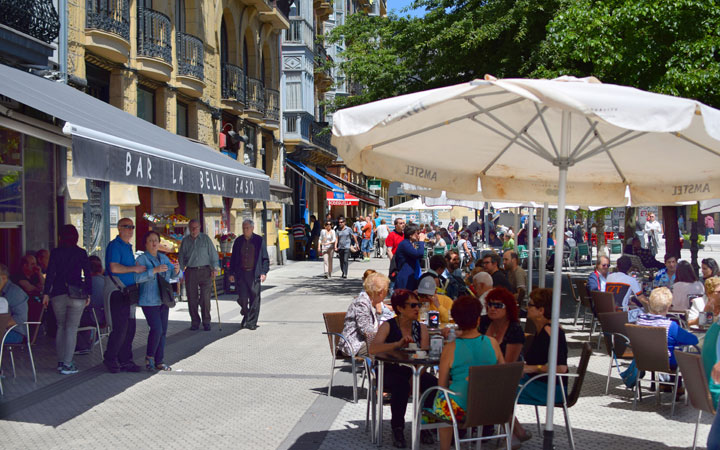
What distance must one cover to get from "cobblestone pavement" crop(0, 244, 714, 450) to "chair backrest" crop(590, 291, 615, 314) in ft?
2.12

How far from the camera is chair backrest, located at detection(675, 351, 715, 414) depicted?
17.7ft

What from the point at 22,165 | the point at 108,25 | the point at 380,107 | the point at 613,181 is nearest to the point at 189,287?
the point at 22,165

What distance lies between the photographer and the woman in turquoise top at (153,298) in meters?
8.91

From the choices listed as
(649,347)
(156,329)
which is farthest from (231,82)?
(649,347)

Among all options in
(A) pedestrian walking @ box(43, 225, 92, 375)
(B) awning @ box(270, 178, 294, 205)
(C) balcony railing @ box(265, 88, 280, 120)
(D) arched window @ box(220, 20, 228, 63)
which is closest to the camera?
(A) pedestrian walking @ box(43, 225, 92, 375)

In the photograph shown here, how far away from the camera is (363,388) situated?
8.24 m

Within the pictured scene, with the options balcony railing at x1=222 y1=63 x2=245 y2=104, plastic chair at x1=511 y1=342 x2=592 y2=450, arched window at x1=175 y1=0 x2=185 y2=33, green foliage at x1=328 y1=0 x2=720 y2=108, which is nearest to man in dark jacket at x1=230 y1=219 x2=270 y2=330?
green foliage at x1=328 y1=0 x2=720 y2=108

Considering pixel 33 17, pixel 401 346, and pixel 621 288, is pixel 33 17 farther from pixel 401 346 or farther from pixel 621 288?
pixel 621 288

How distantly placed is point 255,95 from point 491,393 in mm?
22557

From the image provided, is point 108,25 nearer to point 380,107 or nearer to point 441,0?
point 441,0

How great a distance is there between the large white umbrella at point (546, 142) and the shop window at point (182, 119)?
14.5m

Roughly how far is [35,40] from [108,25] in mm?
3679

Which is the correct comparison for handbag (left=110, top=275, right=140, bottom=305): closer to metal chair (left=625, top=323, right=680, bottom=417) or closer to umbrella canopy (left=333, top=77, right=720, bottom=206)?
umbrella canopy (left=333, top=77, right=720, bottom=206)

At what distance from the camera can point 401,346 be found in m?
6.36
